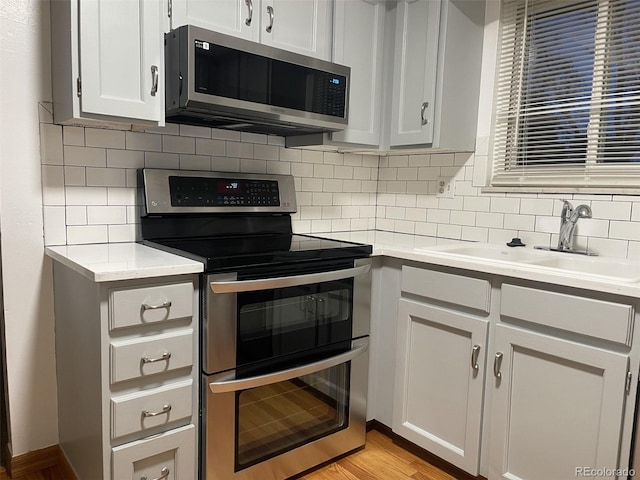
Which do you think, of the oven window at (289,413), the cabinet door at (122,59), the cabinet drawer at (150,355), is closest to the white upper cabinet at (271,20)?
the cabinet door at (122,59)

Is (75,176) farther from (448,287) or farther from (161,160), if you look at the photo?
(448,287)

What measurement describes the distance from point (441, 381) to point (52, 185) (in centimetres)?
171

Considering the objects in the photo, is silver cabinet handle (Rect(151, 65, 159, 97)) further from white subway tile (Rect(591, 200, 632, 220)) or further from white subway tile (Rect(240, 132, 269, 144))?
white subway tile (Rect(591, 200, 632, 220))

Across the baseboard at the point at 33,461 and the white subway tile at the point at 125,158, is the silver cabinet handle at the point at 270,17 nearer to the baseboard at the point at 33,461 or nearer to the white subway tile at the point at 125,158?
the white subway tile at the point at 125,158

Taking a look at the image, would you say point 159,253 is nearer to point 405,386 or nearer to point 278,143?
point 278,143

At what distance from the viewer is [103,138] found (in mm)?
1877

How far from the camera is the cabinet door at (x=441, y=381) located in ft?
5.95

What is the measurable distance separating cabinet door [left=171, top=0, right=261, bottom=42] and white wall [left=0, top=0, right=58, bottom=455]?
500mm

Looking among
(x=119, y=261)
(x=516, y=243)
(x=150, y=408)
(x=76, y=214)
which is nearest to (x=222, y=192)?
(x=76, y=214)

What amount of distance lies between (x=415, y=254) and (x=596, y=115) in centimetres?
98

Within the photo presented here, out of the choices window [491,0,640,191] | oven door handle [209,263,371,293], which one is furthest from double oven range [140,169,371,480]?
window [491,0,640,191]

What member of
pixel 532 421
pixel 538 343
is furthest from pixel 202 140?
pixel 532 421

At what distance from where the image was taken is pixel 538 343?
5.25 ft

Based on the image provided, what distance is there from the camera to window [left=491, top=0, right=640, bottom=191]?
1912 millimetres
